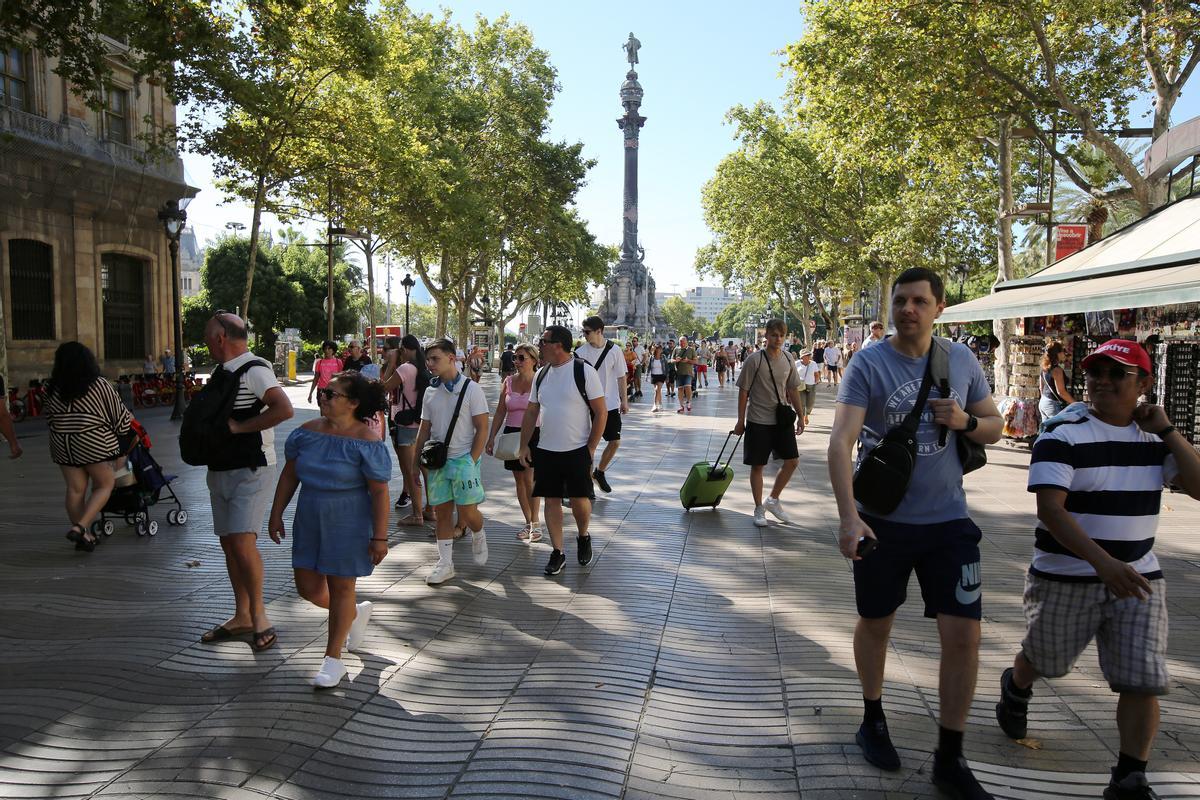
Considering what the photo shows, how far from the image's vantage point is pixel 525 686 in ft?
13.7

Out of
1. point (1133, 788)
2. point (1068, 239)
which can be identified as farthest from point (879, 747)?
point (1068, 239)

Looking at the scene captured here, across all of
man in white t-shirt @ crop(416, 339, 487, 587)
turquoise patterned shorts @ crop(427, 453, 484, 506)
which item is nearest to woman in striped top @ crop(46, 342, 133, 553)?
man in white t-shirt @ crop(416, 339, 487, 587)

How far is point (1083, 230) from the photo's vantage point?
59.2 ft

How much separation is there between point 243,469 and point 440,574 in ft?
5.26

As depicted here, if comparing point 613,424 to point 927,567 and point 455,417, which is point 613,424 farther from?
point 927,567

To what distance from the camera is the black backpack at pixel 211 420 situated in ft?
15.2

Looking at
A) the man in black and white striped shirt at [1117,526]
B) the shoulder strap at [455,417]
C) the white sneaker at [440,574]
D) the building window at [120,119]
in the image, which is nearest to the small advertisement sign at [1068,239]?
the shoulder strap at [455,417]

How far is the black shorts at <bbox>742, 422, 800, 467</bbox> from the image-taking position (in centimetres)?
799

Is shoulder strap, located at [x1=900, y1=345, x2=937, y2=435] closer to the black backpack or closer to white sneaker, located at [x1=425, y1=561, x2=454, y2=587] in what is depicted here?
the black backpack

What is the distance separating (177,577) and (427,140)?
1146 inches

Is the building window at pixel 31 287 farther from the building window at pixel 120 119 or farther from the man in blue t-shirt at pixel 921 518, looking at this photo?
the man in blue t-shirt at pixel 921 518

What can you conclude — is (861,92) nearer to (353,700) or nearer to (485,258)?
(353,700)

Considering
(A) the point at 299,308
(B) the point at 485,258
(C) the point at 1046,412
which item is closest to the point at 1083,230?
(C) the point at 1046,412

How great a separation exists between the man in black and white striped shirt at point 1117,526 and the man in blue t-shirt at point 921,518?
0.27m
